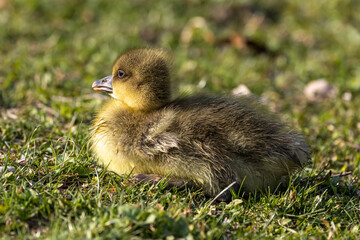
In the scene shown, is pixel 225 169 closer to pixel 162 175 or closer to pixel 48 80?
pixel 162 175

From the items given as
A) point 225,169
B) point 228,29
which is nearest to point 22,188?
point 225,169

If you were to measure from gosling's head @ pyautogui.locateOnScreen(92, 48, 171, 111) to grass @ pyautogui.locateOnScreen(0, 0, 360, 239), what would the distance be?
1.97ft

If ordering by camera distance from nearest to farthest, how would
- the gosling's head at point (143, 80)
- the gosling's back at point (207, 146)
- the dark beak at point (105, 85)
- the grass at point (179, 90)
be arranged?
the grass at point (179, 90) → the gosling's back at point (207, 146) → the gosling's head at point (143, 80) → the dark beak at point (105, 85)

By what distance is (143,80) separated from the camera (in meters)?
3.86

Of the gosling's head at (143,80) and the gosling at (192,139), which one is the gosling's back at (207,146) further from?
the gosling's head at (143,80)

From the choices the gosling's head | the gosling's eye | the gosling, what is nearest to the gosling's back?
the gosling

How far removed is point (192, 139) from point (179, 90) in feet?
2.30

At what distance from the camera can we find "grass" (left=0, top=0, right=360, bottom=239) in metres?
3.21

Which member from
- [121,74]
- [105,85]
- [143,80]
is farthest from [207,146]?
[105,85]

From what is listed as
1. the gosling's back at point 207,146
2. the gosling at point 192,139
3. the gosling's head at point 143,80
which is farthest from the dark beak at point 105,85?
the gosling's back at point 207,146

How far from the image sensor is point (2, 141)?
4.39 meters

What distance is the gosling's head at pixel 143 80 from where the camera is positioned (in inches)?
151

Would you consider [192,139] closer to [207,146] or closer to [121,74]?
[207,146]

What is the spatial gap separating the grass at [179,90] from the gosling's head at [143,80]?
1.97 ft
